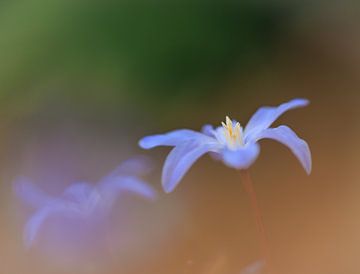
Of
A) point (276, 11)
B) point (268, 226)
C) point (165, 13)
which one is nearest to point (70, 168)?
point (268, 226)

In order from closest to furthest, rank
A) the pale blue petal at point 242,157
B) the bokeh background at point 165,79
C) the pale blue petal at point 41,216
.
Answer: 1. the pale blue petal at point 242,157
2. the pale blue petal at point 41,216
3. the bokeh background at point 165,79

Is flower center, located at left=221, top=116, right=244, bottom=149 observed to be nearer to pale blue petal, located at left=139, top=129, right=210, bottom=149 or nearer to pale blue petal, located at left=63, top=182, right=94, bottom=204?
pale blue petal, located at left=139, top=129, right=210, bottom=149

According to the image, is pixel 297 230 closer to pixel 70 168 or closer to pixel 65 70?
pixel 70 168

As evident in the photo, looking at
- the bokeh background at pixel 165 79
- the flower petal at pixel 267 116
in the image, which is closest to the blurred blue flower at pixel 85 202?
the flower petal at pixel 267 116

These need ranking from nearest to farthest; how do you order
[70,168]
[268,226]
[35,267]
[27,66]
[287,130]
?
[287,130], [35,267], [268,226], [70,168], [27,66]

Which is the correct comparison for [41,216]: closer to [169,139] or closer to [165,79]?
[169,139]

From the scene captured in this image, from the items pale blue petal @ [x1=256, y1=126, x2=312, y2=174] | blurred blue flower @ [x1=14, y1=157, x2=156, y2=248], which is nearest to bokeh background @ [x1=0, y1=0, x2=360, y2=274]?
blurred blue flower @ [x1=14, y1=157, x2=156, y2=248]

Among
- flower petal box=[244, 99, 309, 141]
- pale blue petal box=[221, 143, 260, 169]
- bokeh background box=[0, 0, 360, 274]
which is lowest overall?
pale blue petal box=[221, 143, 260, 169]

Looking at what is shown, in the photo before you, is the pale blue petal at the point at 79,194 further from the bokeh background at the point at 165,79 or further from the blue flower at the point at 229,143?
the bokeh background at the point at 165,79
